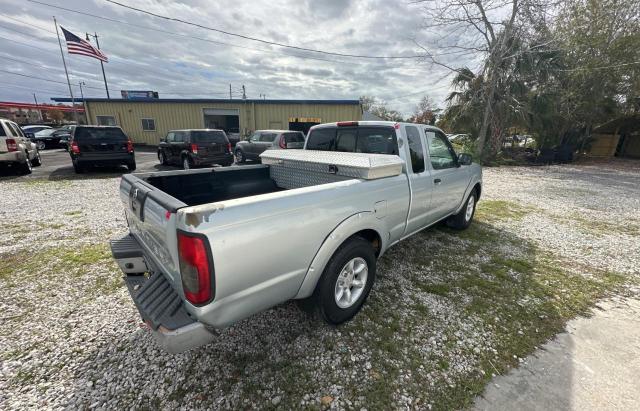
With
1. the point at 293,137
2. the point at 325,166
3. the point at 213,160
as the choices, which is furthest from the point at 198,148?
the point at 325,166

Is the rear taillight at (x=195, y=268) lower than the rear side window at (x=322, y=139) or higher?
lower

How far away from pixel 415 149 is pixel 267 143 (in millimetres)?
9567

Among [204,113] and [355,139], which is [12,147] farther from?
[204,113]

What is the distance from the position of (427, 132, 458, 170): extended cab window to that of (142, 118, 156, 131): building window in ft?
80.7

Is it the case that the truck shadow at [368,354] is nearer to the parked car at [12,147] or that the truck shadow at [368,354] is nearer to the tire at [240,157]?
the parked car at [12,147]

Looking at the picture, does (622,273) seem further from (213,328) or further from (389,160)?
(213,328)

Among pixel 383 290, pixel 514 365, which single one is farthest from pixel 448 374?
pixel 383 290

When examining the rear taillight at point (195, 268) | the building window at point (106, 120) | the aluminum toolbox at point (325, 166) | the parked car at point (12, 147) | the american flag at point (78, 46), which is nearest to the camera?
the rear taillight at point (195, 268)

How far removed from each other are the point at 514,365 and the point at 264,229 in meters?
2.31

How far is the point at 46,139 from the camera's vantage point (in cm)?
2000

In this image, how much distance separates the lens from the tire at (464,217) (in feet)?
16.2

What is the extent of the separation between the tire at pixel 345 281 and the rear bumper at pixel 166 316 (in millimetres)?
956

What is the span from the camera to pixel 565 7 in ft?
53.9

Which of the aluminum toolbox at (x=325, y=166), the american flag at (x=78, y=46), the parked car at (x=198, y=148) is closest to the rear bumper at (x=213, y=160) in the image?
the parked car at (x=198, y=148)
